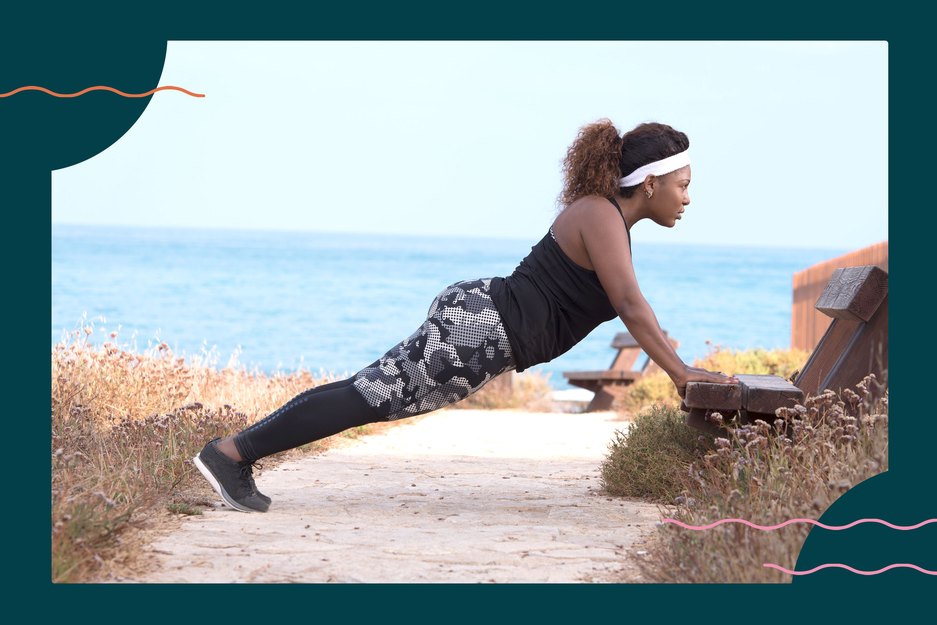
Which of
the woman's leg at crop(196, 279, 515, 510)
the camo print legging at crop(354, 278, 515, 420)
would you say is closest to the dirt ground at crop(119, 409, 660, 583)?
the woman's leg at crop(196, 279, 515, 510)

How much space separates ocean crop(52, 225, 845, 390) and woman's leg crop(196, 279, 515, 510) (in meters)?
5.75

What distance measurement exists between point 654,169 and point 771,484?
1555 millimetres

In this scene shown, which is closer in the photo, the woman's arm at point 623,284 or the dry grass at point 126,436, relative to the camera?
the dry grass at point 126,436

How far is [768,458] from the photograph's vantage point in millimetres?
4633

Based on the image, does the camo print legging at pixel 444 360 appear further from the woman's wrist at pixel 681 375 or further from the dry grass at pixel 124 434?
the dry grass at pixel 124 434

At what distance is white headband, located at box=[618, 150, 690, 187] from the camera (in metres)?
5.06

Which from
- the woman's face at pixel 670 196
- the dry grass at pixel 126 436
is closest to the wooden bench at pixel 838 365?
the woman's face at pixel 670 196

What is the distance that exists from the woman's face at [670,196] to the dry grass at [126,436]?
2.58 m

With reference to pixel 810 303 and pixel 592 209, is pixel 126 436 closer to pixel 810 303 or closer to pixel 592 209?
pixel 592 209

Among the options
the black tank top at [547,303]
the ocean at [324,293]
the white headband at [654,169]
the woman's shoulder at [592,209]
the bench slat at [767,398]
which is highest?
the white headband at [654,169]

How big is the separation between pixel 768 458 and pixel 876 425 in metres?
0.49

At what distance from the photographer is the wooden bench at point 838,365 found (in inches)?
193

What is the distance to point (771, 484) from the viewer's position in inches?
173

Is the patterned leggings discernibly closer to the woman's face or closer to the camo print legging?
the camo print legging
